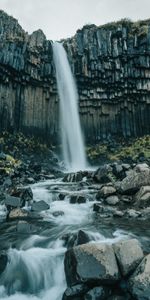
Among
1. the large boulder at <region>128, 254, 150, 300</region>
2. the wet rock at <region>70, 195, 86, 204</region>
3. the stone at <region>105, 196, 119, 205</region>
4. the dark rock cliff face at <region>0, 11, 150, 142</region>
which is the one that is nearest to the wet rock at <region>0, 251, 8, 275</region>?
the large boulder at <region>128, 254, 150, 300</region>

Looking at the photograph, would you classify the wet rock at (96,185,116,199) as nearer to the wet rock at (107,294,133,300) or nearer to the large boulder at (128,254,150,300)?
the large boulder at (128,254,150,300)

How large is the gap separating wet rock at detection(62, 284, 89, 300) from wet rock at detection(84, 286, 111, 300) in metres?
0.16

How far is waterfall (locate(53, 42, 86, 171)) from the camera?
3684cm

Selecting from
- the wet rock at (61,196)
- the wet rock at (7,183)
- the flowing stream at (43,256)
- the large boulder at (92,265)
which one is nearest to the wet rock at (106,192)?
the wet rock at (61,196)

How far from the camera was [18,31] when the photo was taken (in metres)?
35.7

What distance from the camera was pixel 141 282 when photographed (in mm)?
6188

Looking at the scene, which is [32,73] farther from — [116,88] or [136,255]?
[136,255]

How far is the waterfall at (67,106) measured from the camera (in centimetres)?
3684

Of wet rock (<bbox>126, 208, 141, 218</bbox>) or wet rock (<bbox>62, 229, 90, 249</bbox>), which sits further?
wet rock (<bbox>126, 208, 141, 218</bbox>)

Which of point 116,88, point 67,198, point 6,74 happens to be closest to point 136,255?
point 67,198

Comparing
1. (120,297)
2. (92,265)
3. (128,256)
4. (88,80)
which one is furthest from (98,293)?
(88,80)

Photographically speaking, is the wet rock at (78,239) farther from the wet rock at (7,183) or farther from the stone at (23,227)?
the wet rock at (7,183)

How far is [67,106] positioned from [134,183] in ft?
77.0

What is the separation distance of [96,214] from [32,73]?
25.6 m
